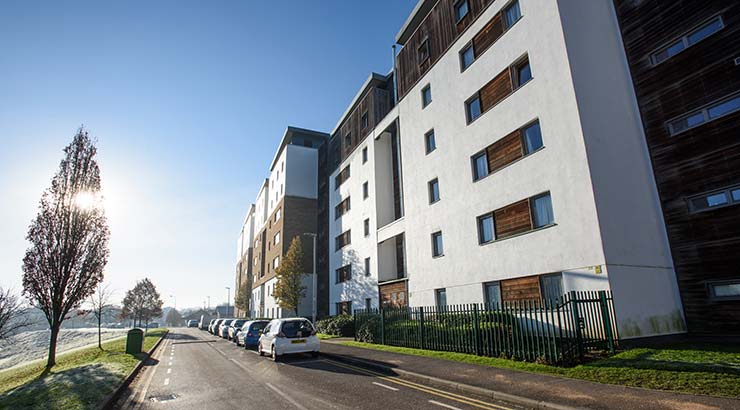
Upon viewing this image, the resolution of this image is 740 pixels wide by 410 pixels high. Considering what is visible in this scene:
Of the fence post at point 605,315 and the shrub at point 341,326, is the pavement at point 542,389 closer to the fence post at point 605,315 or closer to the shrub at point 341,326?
the fence post at point 605,315

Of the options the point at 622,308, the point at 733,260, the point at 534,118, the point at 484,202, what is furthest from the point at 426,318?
the point at 733,260

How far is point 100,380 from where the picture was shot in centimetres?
1048

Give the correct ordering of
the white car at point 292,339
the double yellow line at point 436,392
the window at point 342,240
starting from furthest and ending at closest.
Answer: the window at point 342,240
the white car at point 292,339
the double yellow line at point 436,392

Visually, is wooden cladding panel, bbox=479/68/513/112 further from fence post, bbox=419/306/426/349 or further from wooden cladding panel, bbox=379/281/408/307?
wooden cladding panel, bbox=379/281/408/307

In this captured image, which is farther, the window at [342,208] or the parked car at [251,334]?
the window at [342,208]

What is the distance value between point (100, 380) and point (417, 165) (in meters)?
17.3

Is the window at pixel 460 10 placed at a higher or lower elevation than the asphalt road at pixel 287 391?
higher

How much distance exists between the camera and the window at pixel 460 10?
782 inches

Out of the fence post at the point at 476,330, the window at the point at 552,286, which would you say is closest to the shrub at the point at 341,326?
the fence post at the point at 476,330

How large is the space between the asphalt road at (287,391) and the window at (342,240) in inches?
790

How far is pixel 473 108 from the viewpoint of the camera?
61.8 ft

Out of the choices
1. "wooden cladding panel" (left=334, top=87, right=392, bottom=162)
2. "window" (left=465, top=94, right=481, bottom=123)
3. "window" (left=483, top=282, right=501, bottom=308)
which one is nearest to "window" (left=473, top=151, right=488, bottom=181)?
"window" (left=465, top=94, right=481, bottom=123)

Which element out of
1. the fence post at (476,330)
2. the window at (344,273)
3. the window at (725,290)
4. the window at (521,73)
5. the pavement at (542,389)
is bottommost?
the pavement at (542,389)

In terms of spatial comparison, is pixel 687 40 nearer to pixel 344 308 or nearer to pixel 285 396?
pixel 285 396
